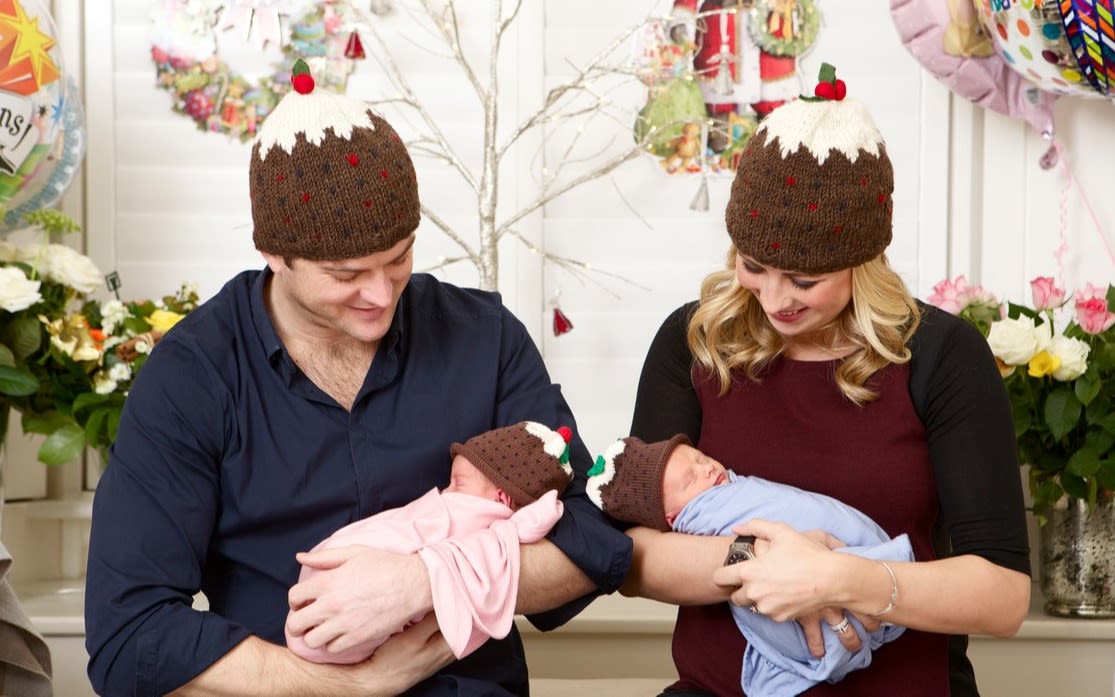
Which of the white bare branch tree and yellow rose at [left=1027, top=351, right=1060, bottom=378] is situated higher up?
the white bare branch tree

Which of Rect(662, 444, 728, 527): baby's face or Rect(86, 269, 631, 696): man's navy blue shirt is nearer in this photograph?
Rect(86, 269, 631, 696): man's navy blue shirt

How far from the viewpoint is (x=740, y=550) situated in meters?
1.66

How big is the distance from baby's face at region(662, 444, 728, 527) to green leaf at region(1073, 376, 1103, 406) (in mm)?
925

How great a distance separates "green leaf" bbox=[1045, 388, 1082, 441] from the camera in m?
2.35

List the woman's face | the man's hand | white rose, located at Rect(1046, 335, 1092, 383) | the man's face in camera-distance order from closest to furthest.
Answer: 1. the man's hand
2. the man's face
3. the woman's face
4. white rose, located at Rect(1046, 335, 1092, 383)

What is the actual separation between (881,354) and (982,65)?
1.12 meters

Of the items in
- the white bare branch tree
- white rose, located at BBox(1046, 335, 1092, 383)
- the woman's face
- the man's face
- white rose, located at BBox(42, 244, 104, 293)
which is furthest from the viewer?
the white bare branch tree

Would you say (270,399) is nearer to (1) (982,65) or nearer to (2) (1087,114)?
(1) (982,65)

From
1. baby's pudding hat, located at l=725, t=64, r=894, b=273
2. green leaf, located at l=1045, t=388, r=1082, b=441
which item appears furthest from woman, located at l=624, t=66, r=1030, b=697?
green leaf, located at l=1045, t=388, r=1082, b=441

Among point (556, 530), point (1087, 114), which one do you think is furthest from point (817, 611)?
point (1087, 114)

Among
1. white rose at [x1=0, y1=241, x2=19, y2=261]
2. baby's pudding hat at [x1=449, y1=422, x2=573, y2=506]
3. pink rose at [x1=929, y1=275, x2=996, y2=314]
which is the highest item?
white rose at [x1=0, y1=241, x2=19, y2=261]

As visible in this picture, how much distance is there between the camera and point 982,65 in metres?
2.63

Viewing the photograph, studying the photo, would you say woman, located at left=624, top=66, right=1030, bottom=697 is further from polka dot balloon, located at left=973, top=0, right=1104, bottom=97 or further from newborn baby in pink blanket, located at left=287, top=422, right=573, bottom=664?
polka dot balloon, located at left=973, top=0, right=1104, bottom=97

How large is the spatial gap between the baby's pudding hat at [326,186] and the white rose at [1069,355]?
4.28 feet
